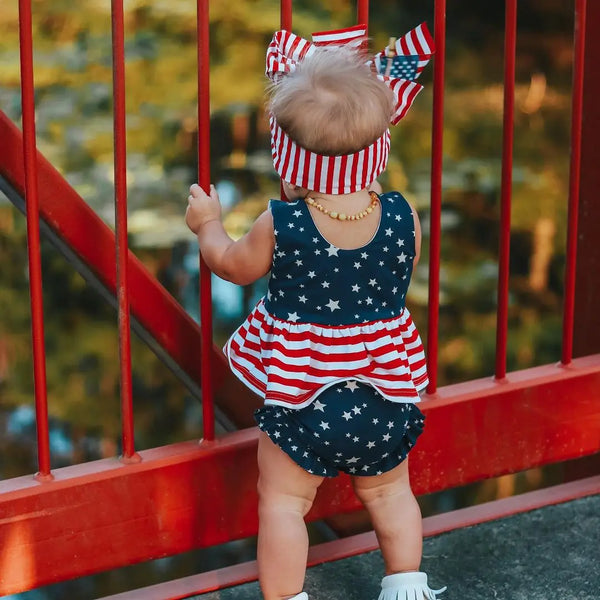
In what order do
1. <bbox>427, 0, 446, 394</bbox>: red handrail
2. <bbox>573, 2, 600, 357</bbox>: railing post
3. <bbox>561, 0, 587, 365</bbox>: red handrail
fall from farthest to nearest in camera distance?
<bbox>573, 2, 600, 357</bbox>: railing post, <bbox>561, 0, 587, 365</bbox>: red handrail, <bbox>427, 0, 446, 394</bbox>: red handrail

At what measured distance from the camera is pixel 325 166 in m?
1.67

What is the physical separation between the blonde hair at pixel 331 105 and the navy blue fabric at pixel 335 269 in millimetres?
124

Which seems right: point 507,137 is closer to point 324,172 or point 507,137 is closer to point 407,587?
point 324,172

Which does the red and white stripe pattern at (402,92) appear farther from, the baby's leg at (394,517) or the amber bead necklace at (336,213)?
the baby's leg at (394,517)

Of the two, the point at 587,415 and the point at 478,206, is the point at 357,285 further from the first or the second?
the point at 478,206

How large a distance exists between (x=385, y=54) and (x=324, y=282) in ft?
1.25

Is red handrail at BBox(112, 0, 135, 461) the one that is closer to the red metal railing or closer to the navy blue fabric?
the red metal railing

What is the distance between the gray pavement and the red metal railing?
118mm

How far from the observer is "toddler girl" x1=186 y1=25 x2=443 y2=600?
1.64 metres

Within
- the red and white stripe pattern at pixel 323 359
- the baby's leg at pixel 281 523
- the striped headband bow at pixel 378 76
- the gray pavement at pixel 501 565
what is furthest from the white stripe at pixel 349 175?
the gray pavement at pixel 501 565

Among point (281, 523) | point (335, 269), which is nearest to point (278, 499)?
point (281, 523)

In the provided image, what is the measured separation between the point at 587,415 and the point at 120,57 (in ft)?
4.07

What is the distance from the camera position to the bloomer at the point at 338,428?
1.75 m

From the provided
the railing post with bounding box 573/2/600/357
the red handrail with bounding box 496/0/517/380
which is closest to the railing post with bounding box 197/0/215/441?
the red handrail with bounding box 496/0/517/380
